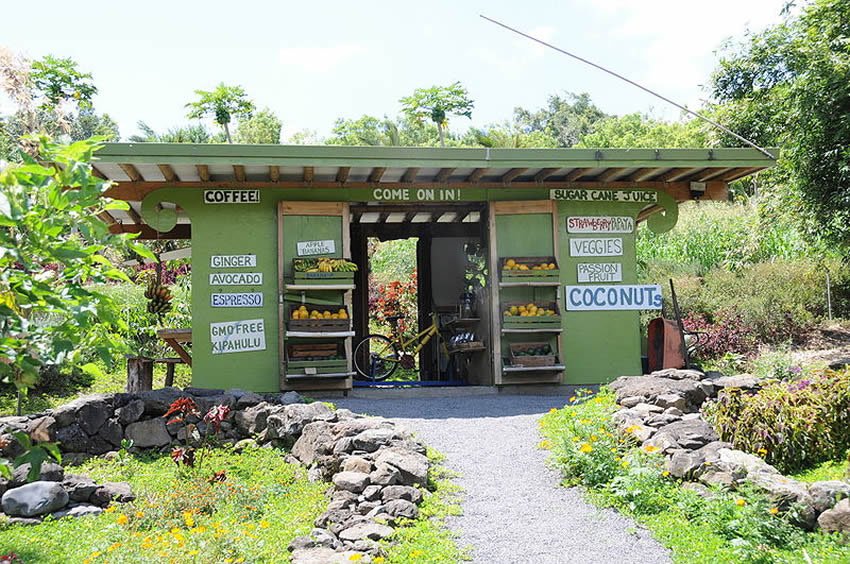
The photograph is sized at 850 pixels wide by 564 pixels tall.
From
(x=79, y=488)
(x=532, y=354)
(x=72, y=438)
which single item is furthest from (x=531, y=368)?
(x=79, y=488)

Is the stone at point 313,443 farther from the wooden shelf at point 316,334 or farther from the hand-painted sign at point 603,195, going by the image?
the hand-painted sign at point 603,195

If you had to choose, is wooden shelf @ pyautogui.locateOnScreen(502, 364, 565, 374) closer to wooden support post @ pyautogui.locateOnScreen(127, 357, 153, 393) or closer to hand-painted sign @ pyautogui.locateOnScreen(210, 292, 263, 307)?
hand-painted sign @ pyautogui.locateOnScreen(210, 292, 263, 307)

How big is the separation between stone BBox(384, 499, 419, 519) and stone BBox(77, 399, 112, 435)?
13.7ft

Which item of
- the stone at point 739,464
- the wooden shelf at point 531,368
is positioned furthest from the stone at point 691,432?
the wooden shelf at point 531,368

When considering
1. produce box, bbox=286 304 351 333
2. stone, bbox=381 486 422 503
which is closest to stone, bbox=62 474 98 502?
stone, bbox=381 486 422 503

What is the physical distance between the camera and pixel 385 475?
22.9 ft

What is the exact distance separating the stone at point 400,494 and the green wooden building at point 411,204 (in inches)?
197

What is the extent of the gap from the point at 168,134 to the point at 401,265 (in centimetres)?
741

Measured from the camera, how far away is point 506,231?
12586 mm

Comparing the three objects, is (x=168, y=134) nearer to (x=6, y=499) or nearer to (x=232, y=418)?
(x=232, y=418)

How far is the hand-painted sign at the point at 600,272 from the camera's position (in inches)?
500

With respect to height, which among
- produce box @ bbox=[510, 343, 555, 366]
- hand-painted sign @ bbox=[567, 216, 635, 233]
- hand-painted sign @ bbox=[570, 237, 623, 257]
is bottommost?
produce box @ bbox=[510, 343, 555, 366]

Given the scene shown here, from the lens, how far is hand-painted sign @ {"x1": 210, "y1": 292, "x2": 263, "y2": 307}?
38.7 ft

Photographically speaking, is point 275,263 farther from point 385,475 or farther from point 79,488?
point 385,475
